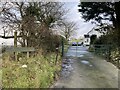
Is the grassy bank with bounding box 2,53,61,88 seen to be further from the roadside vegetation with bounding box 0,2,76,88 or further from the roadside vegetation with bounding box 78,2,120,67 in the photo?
the roadside vegetation with bounding box 78,2,120,67

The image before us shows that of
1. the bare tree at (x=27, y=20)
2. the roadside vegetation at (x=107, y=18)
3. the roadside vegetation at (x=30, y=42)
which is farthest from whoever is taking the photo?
the roadside vegetation at (x=107, y=18)

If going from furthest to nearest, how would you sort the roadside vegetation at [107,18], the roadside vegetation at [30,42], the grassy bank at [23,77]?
the roadside vegetation at [107,18], the roadside vegetation at [30,42], the grassy bank at [23,77]

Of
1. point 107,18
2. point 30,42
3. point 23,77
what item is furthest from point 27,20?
point 107,18

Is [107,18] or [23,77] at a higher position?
[107,18]

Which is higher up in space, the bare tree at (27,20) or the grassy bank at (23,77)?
the bare tree at (27,20)

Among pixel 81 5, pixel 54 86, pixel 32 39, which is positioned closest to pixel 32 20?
pixel 32 39

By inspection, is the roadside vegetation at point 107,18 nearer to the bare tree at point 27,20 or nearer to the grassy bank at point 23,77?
the bare tree at point 27,20

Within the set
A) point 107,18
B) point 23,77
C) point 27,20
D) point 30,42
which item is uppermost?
point 107,18

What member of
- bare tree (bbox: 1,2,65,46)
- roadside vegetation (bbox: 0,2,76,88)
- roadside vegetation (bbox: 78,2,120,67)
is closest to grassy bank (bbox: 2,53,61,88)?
roadside vegetation (bbox: 0,2,76,88)

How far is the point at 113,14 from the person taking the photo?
1973cm

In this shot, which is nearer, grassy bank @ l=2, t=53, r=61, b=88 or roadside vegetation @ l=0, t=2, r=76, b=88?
grassy bank @ l=2, t=53, r=61, b=88

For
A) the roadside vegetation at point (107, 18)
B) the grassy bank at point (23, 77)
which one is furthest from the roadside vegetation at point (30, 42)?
the roadside vegetation at point (107, 18)

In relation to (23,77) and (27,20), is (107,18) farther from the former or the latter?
(23,77)

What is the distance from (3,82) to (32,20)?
216 inches
